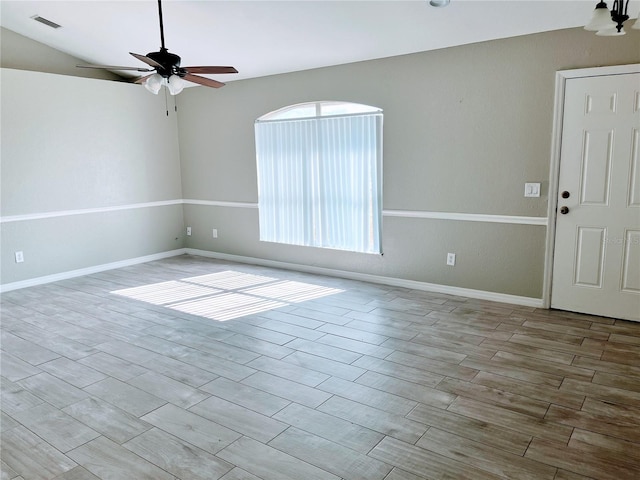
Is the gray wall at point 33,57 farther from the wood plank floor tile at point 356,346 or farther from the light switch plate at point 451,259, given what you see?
the light switch plate at point 451,259

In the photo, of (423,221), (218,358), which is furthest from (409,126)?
(218,358)

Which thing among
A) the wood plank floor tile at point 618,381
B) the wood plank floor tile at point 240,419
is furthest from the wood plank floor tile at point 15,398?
the wood plank floor tile at point 618,381

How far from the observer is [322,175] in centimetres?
554

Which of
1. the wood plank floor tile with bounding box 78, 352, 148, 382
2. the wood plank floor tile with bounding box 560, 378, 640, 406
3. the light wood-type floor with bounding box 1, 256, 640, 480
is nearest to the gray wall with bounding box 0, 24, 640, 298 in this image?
the light wood-type floor with bounding box 1, 256, 640, 480

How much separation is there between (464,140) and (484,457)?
315 centimetres

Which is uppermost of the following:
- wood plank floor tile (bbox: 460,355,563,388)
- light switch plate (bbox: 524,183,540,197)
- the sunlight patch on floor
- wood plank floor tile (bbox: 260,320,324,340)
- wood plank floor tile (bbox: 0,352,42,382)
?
light switch plate (bbox: 524,183,540,197)

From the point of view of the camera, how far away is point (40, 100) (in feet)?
17.6

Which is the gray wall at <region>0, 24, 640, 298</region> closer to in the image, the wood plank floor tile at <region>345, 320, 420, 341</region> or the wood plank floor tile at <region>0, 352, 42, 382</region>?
the wood plank floor tile at <region>345, 320, 420, 341</region>

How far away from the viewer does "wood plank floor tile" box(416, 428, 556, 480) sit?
2.11m

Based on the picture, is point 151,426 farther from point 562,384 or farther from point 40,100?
point 40,100

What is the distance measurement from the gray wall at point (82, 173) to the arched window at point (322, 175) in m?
1.71

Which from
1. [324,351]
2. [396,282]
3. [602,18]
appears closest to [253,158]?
[396,282]

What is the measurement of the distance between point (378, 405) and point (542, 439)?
88 centimetres

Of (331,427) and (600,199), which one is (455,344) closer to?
(331,427)
